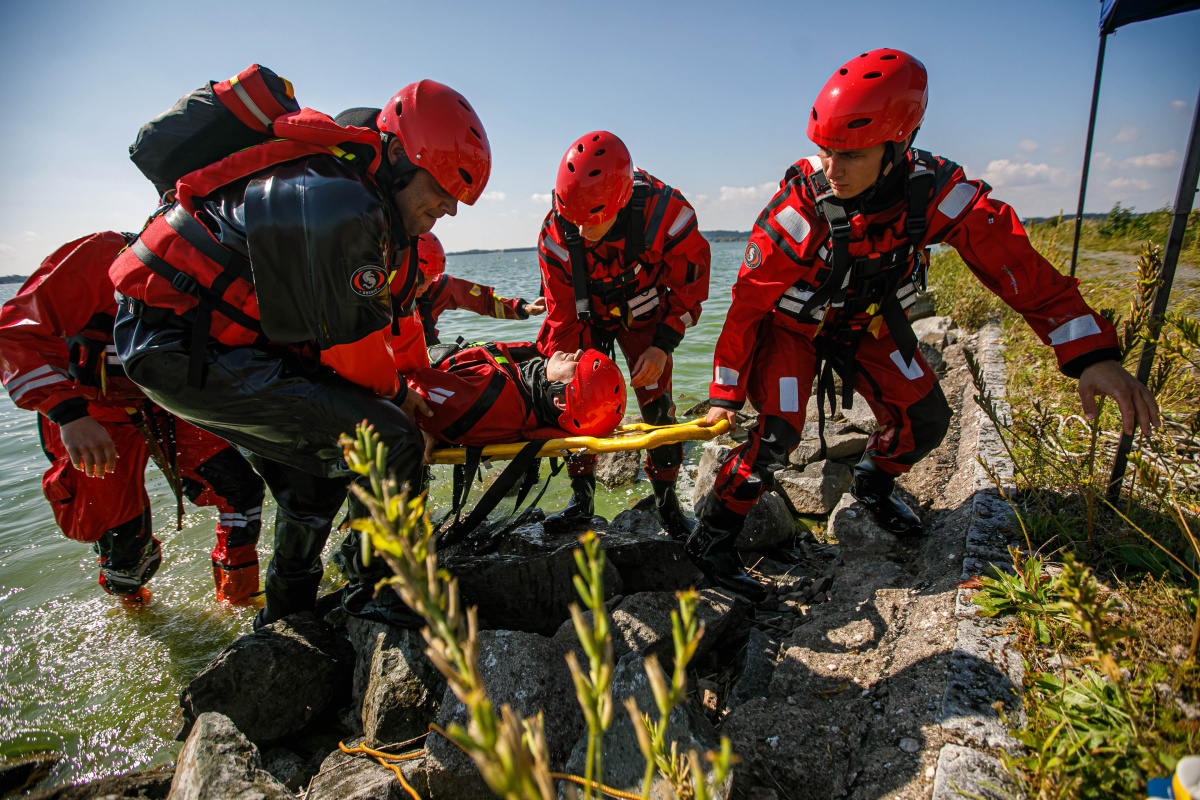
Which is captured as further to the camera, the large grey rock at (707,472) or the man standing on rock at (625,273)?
the large grey rock at (707,472)

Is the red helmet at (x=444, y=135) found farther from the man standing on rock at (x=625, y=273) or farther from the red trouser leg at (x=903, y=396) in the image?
the red trouser leg at (x=903, y=396)

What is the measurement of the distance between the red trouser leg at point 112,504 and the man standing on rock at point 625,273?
2.63 metres

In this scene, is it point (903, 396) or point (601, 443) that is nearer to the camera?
point (601, 443)

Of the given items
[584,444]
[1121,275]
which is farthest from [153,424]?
[1121,275]

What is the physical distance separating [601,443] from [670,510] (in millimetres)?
1537

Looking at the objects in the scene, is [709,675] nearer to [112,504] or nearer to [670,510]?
[670,510]

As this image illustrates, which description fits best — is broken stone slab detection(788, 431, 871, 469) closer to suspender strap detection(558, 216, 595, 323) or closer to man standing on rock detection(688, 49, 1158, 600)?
man standing on rock detection(688, 49, 1158, 600)

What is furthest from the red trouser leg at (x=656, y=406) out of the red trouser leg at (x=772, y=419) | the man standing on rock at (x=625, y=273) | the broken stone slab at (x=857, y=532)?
the broken stone slab at (x=857, y=532)

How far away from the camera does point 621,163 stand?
3504mm

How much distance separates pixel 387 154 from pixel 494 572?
7.37 feet

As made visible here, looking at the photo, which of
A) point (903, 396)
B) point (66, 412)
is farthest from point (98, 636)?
point (903, 396)

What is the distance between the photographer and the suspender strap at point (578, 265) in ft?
12.5

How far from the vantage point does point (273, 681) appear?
107 inches

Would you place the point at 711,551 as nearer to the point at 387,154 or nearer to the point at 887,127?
the point at 887,127
